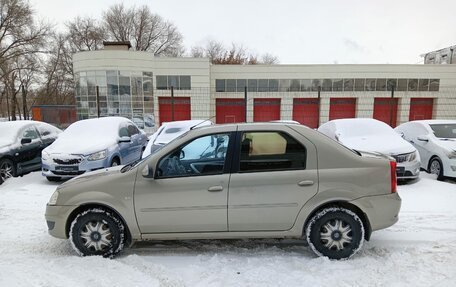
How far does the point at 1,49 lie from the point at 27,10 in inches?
236

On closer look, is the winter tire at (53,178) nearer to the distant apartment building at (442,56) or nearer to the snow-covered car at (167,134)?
the snow-covered car at (167,134)

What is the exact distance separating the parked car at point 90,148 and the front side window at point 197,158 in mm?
4256

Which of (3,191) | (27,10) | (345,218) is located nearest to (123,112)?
(27,10)

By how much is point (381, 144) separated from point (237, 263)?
5.07 metres

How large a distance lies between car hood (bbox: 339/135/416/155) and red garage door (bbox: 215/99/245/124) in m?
24.8

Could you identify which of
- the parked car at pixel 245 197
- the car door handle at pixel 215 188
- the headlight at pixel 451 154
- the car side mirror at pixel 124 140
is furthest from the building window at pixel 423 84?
the car door handle at pixel 215 188

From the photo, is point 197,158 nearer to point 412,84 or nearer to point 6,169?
point 6,169

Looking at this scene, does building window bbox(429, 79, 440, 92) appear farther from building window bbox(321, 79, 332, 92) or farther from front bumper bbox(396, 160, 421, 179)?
front bumper bbox(396, 160, 421, 179)

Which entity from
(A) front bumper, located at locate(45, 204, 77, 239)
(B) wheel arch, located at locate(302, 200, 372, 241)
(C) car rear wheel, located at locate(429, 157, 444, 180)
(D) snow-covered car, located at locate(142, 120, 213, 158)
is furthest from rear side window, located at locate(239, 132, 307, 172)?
(C) car rear wheel, located at locate(429, 157, 444, 180)

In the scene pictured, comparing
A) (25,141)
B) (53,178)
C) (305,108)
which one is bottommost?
(53,178)

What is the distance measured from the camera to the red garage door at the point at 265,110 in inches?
1265

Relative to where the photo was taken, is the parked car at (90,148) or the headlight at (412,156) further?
the parked car at (90,148)

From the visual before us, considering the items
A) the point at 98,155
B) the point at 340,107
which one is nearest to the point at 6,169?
the point at 98,155

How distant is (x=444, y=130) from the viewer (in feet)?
25.8
